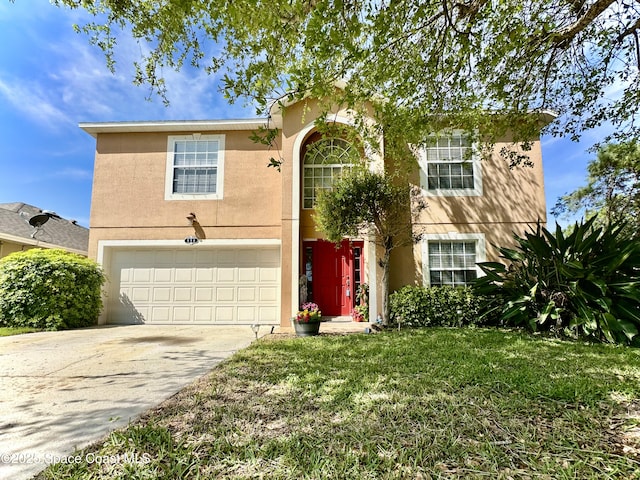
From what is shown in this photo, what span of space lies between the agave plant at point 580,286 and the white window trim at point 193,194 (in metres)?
8.11

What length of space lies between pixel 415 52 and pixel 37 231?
613 inches

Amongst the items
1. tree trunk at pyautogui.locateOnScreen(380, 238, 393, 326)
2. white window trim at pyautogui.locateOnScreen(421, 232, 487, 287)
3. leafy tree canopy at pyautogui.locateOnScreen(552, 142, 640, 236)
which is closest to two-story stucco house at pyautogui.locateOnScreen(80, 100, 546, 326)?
white window trim at pyautogui.locateOnScreen(421, 232, 487, 287)

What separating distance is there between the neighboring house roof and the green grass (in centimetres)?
1269

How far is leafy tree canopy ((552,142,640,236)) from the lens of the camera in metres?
10.7

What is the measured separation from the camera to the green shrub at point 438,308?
26.7 ft

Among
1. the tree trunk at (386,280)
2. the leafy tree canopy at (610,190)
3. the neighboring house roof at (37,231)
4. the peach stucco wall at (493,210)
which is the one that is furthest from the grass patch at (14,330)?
the leafy tree canopy at (610,190)

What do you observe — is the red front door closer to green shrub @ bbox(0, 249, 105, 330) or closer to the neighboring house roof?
green shrub @ bbox(0, 249, 105, 330)

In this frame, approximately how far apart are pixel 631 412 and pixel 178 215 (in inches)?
418

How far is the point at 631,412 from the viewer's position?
2.68 m

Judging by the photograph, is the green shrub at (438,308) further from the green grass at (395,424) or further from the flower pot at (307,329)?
the green grass at (395,424)

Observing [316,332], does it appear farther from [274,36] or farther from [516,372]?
[274,36]

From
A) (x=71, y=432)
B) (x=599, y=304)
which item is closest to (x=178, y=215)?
(x=71, y=432)

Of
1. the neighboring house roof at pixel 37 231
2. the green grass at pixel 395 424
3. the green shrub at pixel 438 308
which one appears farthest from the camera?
the neighboring house roof at pixel 37 231

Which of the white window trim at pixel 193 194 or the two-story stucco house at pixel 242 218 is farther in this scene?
the white window trim at pixel 193 194
